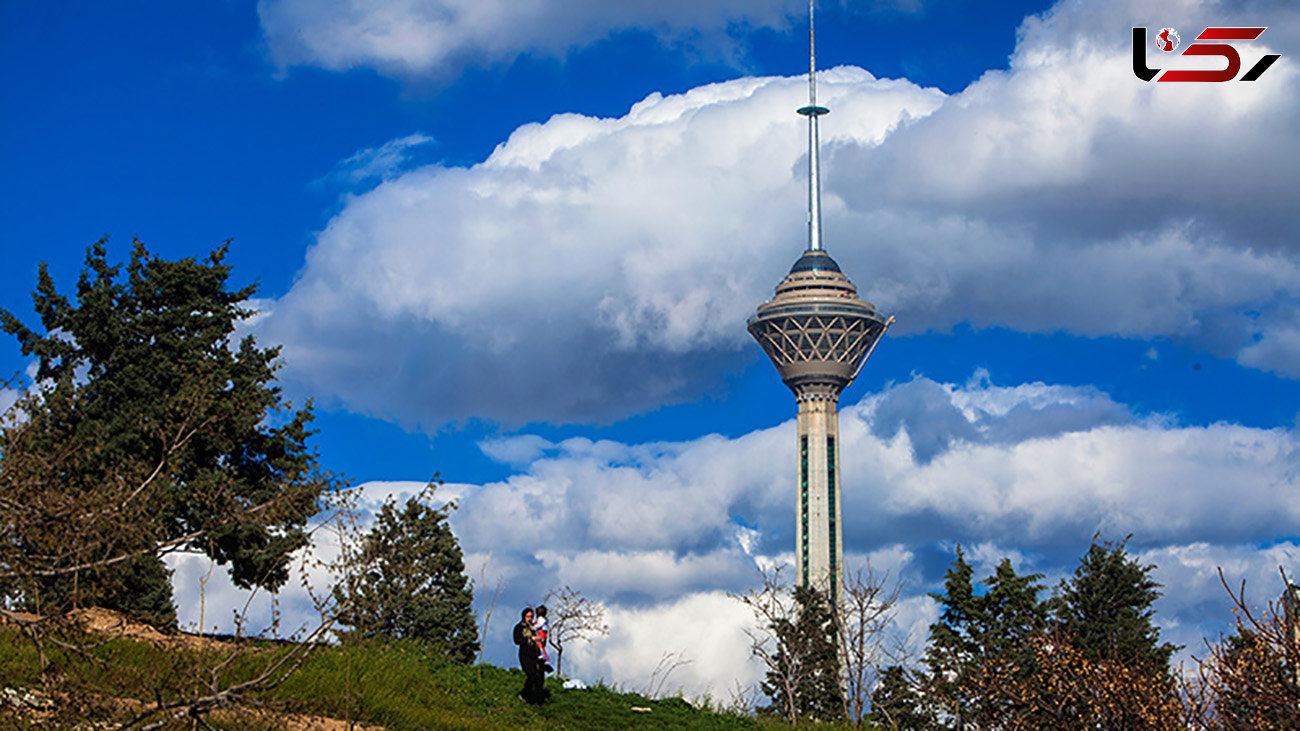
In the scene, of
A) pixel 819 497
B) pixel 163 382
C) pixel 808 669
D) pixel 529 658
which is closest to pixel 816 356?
pixel 819 497

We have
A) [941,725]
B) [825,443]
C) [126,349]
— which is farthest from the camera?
[825,443]

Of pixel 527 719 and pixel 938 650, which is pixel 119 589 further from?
pixel 938 650

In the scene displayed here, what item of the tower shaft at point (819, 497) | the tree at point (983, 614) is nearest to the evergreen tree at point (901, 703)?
the tree at point (983, 614)

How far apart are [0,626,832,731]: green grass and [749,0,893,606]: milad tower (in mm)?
112011

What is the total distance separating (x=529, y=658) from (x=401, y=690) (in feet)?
8.25

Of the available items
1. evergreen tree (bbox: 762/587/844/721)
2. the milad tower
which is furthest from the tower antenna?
evergreen tree (bbox: 762/587/844/721)

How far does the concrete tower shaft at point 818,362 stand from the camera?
456 feet

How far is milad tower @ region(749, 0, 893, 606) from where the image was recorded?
139000mm

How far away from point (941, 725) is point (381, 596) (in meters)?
42.6

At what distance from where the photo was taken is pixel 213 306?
135 ft

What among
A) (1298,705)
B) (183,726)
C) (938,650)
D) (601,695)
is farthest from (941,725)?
(183,726)

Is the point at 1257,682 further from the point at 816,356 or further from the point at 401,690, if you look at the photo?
the point at 816,356

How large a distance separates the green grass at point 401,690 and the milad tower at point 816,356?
367 feet

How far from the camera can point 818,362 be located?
14325 cm
